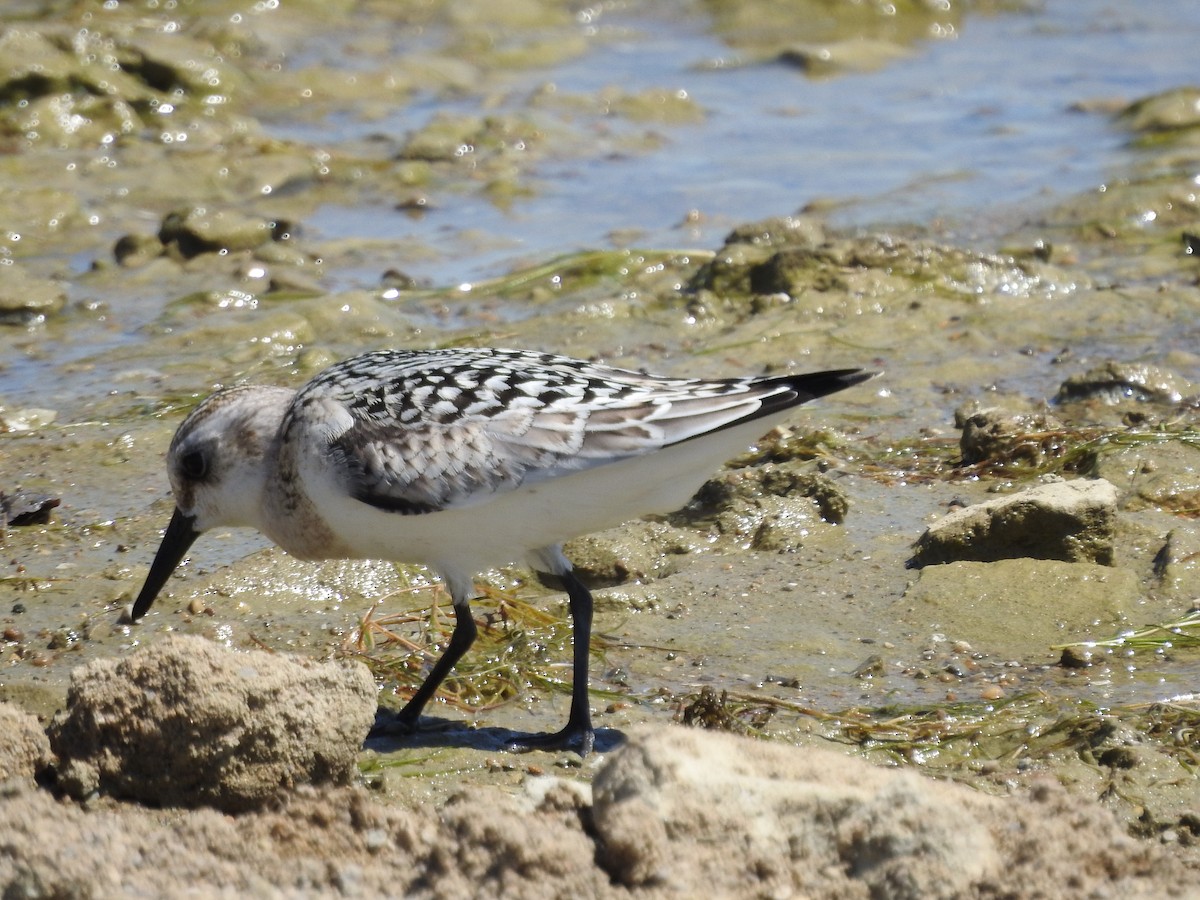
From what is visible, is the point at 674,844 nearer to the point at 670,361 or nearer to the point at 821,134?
the point at 670,361

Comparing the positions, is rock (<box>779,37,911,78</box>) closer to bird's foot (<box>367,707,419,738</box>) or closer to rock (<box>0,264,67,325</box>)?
rock (<box>0,264,67,325</box>)

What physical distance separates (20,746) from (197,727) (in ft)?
1.68

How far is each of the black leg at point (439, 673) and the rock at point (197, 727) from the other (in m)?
0.81

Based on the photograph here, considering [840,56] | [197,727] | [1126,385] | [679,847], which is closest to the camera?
[679,847]

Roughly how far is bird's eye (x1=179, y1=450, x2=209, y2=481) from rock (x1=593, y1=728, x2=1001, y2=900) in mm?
2452

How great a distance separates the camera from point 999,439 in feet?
24.0

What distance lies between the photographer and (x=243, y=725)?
433 centimetres

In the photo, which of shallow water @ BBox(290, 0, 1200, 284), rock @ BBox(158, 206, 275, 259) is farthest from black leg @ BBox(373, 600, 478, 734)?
rock @ BBox(158, 206, 275, 259)

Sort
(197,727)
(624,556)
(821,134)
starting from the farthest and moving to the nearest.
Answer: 1. (821,134)
2. (624,556)
3. (197,727)

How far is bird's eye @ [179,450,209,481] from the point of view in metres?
5.69

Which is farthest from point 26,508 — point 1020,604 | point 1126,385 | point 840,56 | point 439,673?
point 840,56

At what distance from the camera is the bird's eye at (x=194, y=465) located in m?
5.69

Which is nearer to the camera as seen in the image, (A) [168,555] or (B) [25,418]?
(A) [168,555]

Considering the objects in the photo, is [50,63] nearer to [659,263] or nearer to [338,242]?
[338,242]
